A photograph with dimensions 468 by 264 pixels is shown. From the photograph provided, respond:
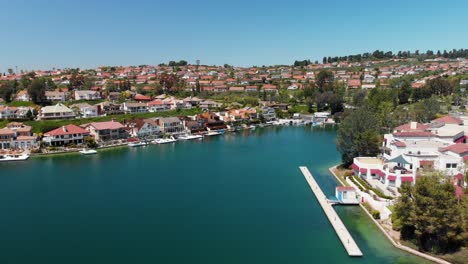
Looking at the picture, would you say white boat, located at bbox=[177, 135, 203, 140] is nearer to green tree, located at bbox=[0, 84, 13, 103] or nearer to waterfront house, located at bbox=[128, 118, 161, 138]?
waterfront house, located at bbox=[128, 118, 161, 138]

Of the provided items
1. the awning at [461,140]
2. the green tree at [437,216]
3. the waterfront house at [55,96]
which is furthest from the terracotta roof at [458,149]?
the waterfront house at [55,96]

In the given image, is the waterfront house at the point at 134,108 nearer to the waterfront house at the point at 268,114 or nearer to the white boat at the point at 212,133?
the white boat at the point at 212,133

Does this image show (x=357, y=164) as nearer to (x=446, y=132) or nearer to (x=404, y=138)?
(x=404, y=138)

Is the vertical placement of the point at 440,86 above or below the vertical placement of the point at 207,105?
above

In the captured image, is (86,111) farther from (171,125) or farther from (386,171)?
(386,171)

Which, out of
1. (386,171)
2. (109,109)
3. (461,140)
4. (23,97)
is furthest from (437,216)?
(23,97)

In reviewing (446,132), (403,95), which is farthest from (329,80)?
(446,132)

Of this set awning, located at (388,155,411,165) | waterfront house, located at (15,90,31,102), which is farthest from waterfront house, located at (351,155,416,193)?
waterfront house, located at (15,90,31,102)
